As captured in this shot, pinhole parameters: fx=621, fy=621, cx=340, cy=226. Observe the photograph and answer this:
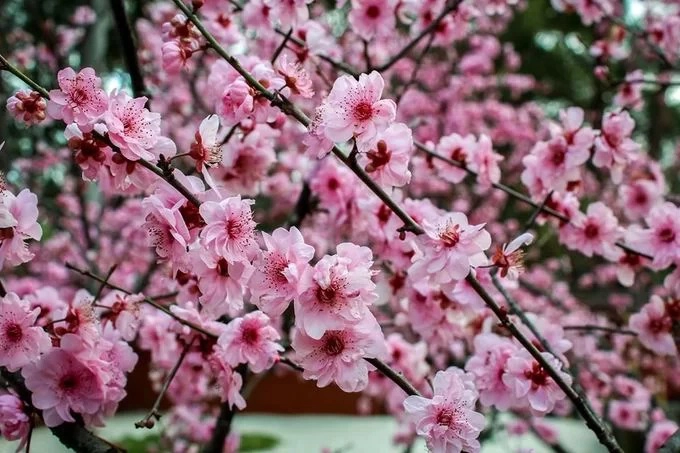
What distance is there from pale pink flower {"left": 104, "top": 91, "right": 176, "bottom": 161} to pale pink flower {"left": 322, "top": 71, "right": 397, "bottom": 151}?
244 mm

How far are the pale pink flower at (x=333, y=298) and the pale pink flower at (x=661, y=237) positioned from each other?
2.82 feet

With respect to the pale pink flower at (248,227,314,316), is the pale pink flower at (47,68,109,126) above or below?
above

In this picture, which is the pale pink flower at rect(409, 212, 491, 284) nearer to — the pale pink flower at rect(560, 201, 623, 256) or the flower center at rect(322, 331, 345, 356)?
the flower center at rect(322, 331, 345, 356)

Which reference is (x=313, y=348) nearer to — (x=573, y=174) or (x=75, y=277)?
(x=573, y=174)

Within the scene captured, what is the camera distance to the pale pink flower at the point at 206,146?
3.14 feet

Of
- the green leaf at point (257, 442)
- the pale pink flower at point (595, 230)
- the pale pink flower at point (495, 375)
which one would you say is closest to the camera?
the pale pink flower at point (495, 375)

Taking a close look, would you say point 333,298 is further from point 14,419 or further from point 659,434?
point 659,434

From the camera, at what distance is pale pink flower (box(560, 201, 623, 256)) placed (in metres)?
1.50

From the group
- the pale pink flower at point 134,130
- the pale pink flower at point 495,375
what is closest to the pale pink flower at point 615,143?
the pale pink flower at point 495,375

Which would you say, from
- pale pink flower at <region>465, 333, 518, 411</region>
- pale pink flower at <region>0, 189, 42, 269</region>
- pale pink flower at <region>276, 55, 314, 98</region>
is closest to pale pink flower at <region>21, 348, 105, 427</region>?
pale pink flower at <region>0, 189, 42, 269</region>

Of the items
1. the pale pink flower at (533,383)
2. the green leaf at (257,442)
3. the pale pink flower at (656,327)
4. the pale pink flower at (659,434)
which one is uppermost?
the pale pink flower at (533,383)

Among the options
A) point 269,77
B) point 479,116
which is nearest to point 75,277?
point 269,77

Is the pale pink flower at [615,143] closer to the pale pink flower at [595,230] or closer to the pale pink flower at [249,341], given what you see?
the pale pink flower at [595,230]

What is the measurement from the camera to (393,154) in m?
1.03
